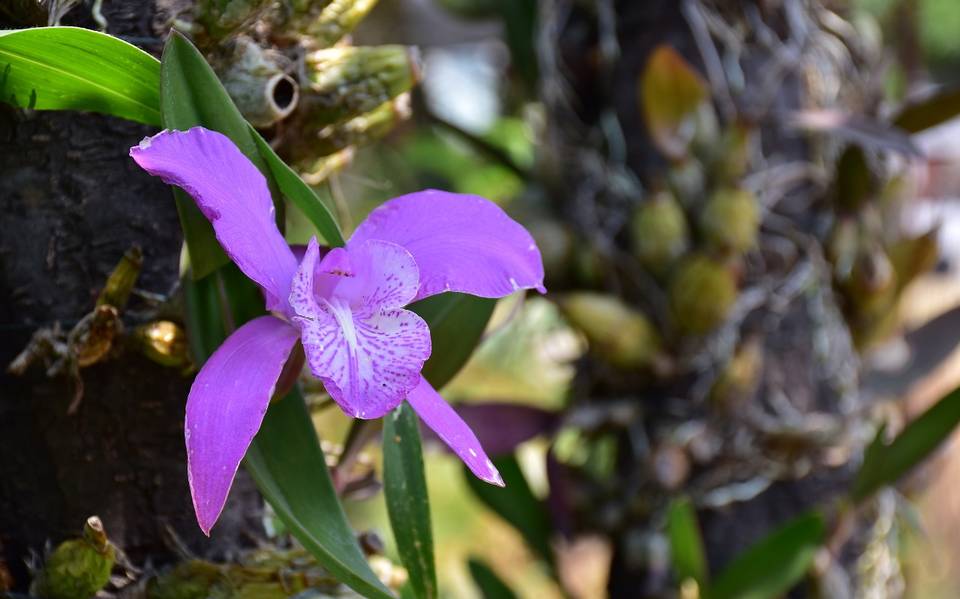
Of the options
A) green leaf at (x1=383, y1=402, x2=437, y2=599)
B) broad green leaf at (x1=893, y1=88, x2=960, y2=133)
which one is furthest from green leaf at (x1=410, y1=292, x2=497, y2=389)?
broad green leaf at (x1=893, y1=88, x2=960, y2=133)

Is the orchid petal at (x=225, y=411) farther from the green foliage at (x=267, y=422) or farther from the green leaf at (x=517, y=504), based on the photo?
the green leaf at (x=517, y=504)

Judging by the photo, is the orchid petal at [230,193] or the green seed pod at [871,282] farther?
the green seed pod at [871,282]

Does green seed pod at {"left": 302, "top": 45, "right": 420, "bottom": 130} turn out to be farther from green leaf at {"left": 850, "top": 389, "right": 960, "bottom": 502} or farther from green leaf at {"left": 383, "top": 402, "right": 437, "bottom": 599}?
green leaf at {"left": 850, "top": 389, "right": 960, "bottom": 502}

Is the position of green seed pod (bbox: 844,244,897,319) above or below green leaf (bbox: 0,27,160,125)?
below

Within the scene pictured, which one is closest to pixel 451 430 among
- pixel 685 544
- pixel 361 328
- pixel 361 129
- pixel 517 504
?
pixel 361 328

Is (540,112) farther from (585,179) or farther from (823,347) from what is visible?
(823,347)

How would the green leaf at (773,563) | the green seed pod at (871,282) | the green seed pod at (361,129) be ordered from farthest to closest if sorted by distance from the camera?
the green seed pod at (871,282), the green leaf at (773,563), the green seed pod at (361,129)

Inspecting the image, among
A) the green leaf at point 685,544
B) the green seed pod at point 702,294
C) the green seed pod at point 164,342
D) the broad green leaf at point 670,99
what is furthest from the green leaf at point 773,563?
the green seed pod at point 164,342
